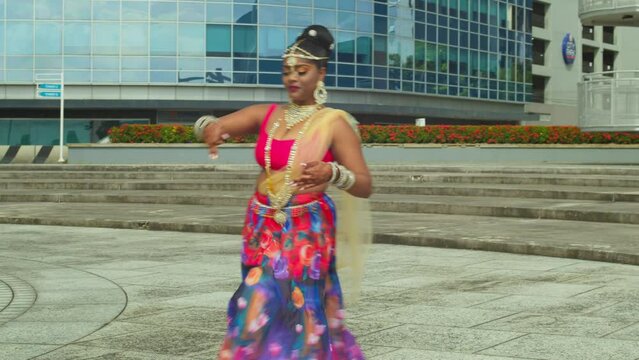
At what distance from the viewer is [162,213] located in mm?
18359

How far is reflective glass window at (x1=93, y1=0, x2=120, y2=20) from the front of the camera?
52.1 m

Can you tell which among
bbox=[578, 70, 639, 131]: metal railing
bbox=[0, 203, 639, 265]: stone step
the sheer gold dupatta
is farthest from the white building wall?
the sheer gold dupatta

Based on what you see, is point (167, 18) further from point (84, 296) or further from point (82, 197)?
point (84, 296)

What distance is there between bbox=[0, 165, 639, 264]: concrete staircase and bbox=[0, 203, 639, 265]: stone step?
0.02m

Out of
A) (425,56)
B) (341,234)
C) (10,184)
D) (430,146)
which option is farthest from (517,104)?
(341,234)

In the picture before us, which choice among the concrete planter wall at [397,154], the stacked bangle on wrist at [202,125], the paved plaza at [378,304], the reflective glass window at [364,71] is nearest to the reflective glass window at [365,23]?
the reflective glass window at [364,71]

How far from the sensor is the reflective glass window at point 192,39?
2045 inches

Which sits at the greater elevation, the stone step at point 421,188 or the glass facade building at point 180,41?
the glass facade building at point 180,41

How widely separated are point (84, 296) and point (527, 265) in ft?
16.6

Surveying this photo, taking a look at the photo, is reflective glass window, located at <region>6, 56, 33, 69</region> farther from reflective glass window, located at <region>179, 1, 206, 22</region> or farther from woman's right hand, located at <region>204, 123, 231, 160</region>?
woman's right hand, located at <region>204, 123, 231, 160</region>

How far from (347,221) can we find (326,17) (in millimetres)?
50551

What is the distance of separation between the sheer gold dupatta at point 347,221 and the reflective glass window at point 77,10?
162 ft

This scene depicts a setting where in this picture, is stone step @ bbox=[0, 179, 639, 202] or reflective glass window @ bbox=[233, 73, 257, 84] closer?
stone step @ bbox=[0, 179, 639, 202]

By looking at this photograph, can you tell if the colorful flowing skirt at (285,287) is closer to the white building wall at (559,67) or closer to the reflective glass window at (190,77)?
the reflective glass window at (190,77)
